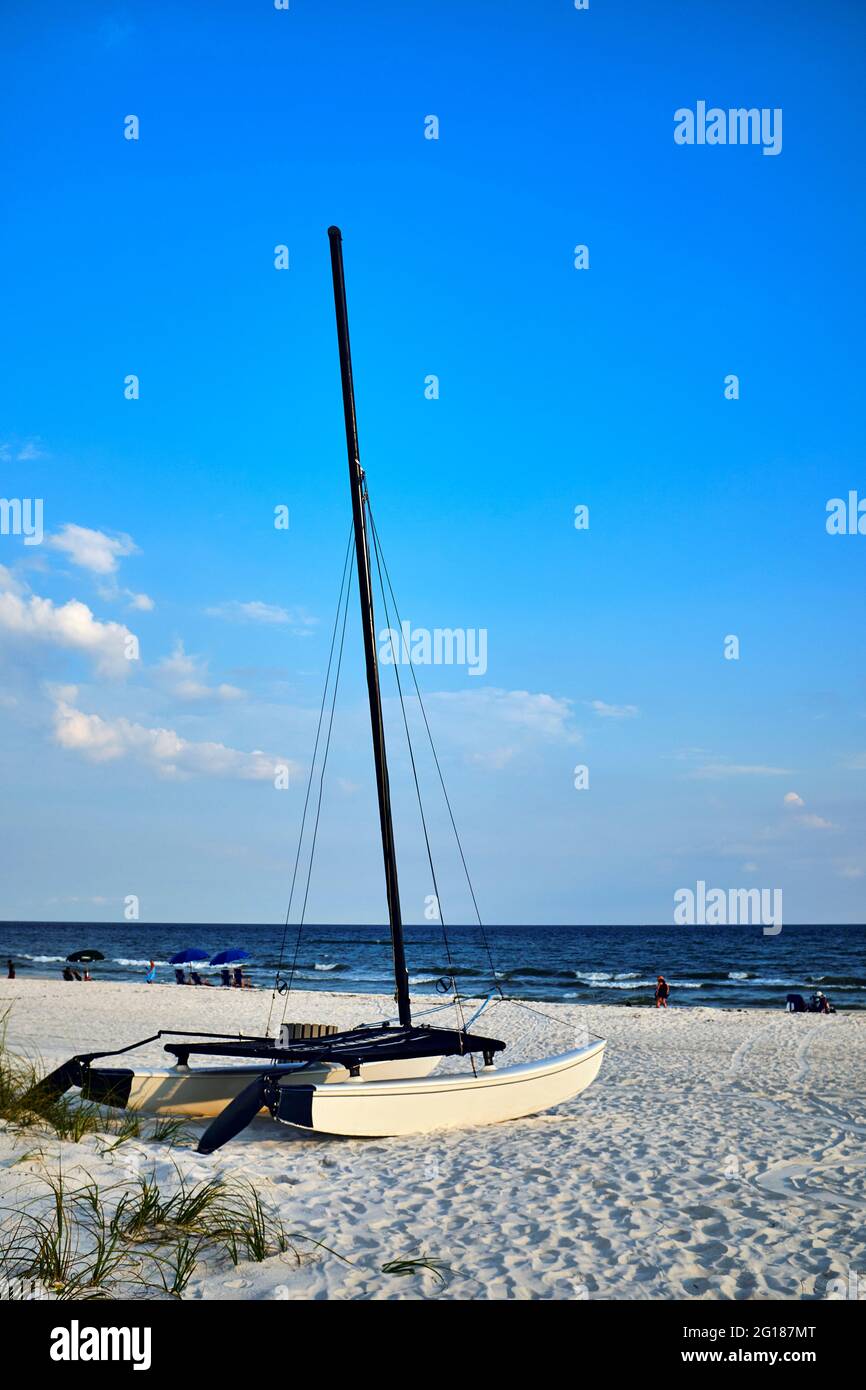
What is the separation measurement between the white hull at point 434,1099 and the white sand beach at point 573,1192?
0.75 ft

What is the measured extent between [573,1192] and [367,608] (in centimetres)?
819

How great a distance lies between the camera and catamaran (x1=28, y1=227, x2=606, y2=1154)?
370 inches

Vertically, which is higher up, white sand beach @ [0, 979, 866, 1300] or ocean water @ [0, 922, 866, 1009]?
white sand beach @ [0, 979, 866, 1300]

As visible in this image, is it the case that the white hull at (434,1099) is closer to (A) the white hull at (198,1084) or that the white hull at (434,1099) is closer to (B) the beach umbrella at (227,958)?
(A) the white hull at (198,1084)

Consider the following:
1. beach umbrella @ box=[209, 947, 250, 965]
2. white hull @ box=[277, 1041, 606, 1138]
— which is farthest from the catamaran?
beach umbrella @ box=[209, 947, 250, 965]

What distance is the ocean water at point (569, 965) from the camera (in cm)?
4425

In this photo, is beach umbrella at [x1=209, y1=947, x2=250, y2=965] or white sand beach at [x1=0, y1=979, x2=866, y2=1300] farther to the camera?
beach umbrella at [x1=209, y1=947, x2=250, y2=965]

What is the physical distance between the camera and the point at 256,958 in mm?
73125

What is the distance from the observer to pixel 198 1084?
34.8 ft

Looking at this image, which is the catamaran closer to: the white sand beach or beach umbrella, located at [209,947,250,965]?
the white sand beach

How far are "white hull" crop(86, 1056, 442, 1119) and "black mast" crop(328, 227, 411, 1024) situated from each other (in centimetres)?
188

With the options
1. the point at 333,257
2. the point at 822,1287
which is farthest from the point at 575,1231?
the point at 333,257
